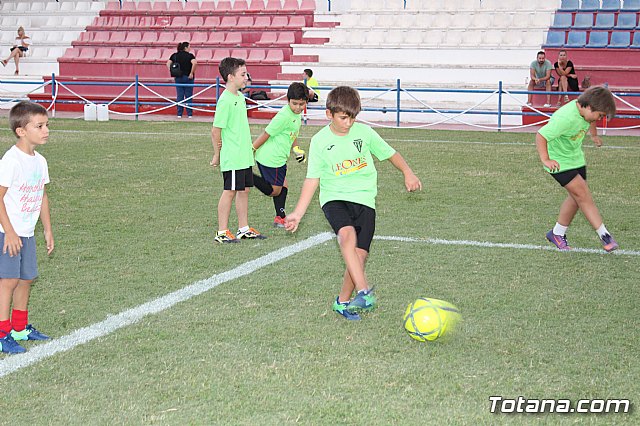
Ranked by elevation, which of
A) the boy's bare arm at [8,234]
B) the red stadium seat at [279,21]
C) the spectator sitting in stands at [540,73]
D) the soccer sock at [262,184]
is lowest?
the soccer sock at [262,184]

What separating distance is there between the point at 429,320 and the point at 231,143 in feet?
11.2

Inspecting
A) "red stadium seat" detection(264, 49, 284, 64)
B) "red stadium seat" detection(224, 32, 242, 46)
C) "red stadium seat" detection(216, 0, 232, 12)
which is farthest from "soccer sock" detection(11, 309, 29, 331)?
"red stadium seat" detection(216, 0, 232, 12)

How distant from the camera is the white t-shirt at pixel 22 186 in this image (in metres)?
4.34

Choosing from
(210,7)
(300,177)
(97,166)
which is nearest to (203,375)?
A: (300,177)

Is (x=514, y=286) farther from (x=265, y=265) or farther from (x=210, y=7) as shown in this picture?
(x=210, y=7)

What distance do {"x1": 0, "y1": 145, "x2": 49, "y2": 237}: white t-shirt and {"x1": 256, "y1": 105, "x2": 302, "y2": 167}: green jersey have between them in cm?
366

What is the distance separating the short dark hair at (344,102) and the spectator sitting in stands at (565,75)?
17.6 m

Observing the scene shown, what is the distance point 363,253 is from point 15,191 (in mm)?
2061

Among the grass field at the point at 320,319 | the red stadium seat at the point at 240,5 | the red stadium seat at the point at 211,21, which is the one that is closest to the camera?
the grass field at the point at 320,319

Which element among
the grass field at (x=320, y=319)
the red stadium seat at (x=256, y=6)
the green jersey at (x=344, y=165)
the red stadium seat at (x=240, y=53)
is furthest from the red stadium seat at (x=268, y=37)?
the green jersey at (x=344, y=165)

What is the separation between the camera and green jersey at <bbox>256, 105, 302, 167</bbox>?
8.00 meters

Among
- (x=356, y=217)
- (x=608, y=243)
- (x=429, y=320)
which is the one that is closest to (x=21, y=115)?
(x=356, y=217)

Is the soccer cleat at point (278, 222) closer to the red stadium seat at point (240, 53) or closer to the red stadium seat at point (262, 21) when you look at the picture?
the red stadium seat at point (240, 53)

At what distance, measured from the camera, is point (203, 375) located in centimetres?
409
